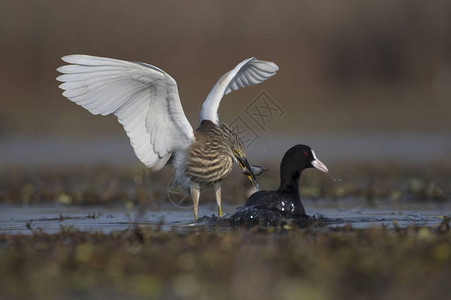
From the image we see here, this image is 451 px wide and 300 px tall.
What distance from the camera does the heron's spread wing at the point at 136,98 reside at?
8.16m

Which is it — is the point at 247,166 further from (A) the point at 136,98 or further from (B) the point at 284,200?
(A) the point at 136,98

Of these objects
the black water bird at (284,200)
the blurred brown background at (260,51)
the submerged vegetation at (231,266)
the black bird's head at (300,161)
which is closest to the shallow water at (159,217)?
the black water bird at (284,200)

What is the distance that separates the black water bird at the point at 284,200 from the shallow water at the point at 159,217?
266mm

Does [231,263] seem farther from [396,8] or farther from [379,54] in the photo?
Result: [396,8]

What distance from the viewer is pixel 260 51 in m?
25.0

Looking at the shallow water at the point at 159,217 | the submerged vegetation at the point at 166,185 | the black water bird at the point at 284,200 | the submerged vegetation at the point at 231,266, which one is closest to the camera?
the submerged vegetation at the point at 231,266

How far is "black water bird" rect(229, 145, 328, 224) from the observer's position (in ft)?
27.9

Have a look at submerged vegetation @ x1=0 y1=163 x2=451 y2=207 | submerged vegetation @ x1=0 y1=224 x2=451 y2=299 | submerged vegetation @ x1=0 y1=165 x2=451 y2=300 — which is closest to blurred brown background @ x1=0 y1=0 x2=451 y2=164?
submerged vegetation @ x1=0 y1=163 x2=451 y2=207

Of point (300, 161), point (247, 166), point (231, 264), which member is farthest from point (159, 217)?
point (231, 264)

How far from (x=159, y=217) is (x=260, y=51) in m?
16.4

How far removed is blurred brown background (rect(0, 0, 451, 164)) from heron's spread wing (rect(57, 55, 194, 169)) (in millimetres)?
12221

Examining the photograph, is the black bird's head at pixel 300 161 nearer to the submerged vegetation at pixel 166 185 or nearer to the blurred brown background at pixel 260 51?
the submerged vegetation at pixel 166 185

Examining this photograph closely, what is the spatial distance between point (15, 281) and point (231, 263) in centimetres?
142

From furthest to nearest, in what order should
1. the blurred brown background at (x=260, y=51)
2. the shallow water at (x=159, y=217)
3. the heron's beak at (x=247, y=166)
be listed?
the blurred brown background at (x=260, y=51), the heron's beak at (x=247, y=166), the shallow water at (x=159, y=217)
